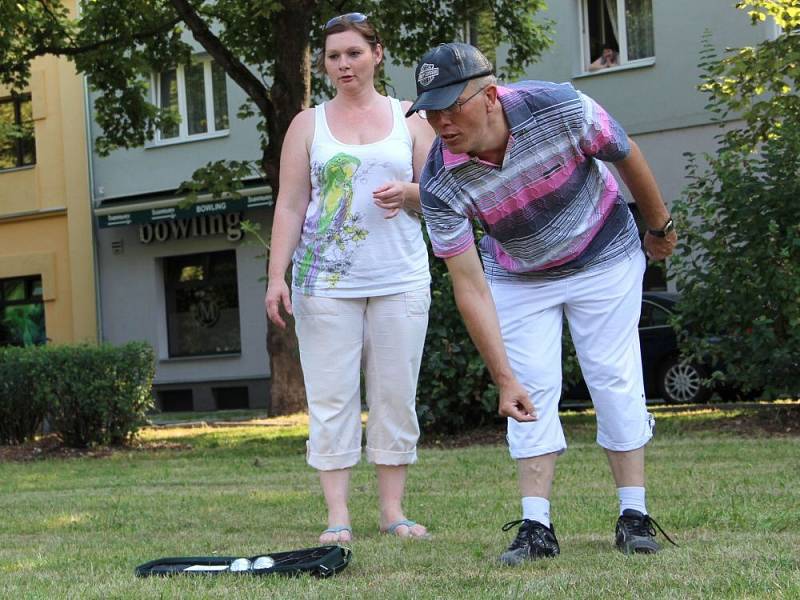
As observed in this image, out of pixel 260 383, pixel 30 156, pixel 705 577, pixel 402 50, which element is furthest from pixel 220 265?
pixel 705 577

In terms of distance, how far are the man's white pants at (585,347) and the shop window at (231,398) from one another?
69.1 feet

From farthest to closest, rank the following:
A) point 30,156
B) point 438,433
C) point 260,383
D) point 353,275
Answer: point 30,156 < point 260,383 < point 438,433 < point 353,275

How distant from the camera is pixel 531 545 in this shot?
4.59 m

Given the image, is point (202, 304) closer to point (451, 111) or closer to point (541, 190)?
point (541, 190)

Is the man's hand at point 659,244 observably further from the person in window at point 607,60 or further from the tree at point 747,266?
the person in window at point 607,60

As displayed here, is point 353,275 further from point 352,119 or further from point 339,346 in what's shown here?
point 352,119

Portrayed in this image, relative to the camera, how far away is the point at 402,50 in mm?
17828

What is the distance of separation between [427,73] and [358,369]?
193cm

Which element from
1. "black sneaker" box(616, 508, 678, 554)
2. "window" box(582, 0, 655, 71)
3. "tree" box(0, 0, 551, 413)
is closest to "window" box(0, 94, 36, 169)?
"tree" box(0, 0, 551, 413)

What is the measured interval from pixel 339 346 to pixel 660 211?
1621mm

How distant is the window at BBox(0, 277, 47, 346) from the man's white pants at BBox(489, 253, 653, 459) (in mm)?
24450

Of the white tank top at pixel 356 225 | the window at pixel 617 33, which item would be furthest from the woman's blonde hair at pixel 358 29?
the window at pixel 617 33

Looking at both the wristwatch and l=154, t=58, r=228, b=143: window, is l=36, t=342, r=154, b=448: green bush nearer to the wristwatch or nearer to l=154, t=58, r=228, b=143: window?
the wristwatch

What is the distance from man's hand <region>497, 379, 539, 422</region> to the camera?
4.32m
